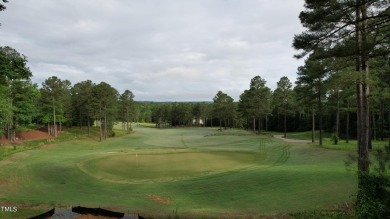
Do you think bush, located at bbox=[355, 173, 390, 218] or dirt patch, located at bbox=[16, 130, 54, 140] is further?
dirt patch, located at bbox=[16, 130, 54, 140]

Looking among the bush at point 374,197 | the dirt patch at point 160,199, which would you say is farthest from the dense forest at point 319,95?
the dirt patch at point 160,199

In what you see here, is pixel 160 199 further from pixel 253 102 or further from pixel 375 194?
pixel 253 102

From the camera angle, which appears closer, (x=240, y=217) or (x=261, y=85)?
(x=240, y=217)

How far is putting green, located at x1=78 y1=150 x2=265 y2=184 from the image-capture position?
2264 cm

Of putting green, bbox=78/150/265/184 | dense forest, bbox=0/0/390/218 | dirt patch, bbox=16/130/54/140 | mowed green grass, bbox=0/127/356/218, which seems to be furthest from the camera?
dirt patch, bbox=16/130/54/140

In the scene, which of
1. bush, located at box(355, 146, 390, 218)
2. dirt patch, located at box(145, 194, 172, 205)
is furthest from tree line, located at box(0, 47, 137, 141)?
bush, located at box(355, 146, 390, 218)

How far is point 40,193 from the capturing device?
18375 millimetres

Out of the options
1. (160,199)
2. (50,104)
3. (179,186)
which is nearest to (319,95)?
(179,186)

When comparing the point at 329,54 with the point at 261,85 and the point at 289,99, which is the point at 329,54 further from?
the point at 261,85

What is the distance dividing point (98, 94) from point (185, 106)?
211ft

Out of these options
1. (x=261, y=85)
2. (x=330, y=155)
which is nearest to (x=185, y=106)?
(x=261, y=85)

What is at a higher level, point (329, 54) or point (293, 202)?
point (329, 54)

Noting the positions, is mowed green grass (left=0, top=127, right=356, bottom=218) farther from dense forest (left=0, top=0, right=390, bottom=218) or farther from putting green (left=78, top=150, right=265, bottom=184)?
dense forest (left=0, top=0, right=390, bottom=218)

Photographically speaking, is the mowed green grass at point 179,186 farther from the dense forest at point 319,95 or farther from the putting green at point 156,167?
the dense forest at point 319,95
